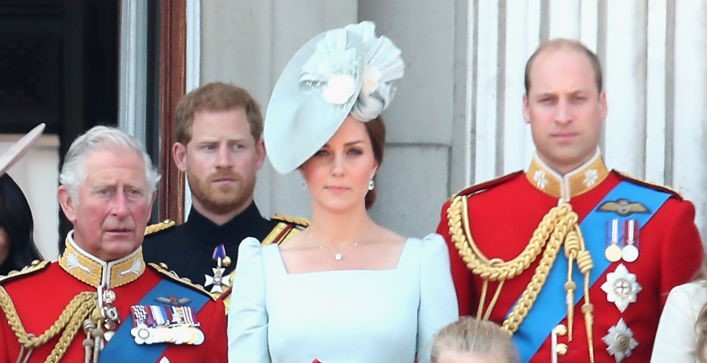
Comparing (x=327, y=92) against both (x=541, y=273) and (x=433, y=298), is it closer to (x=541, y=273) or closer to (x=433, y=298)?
(x=433, y=298)

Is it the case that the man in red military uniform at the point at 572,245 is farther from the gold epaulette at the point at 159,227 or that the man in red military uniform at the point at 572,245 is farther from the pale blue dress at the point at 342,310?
the gold epaulette at the point at 159,227

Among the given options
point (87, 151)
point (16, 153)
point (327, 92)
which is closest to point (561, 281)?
point (327, 92)

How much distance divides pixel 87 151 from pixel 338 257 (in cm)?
74

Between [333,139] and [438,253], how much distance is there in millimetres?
325

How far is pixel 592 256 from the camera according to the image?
14.8ft

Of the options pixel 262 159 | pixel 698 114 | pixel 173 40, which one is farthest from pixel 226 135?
pixel 698 114

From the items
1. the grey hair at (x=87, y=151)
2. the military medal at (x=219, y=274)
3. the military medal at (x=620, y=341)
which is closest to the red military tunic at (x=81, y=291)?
the grey hair at (x=87, y=151)

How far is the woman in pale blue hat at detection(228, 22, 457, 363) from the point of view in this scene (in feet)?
13.5

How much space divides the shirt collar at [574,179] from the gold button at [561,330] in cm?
30

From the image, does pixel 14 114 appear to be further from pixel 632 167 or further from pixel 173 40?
pixel 632 167

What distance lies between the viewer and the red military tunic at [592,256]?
4430 mm

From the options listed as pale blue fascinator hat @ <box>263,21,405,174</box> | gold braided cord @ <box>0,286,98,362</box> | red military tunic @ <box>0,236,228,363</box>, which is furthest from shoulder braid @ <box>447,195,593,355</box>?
gold braided cord @ <box>0,286,98,362</box>

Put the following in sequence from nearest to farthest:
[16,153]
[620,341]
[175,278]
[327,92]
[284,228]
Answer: [327,92], [620,341], [175,278], [16,153], [284,228]

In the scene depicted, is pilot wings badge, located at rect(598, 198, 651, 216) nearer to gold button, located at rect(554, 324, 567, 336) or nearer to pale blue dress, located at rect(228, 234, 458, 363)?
gold button, located at rect(554, 324, 567, 336)
